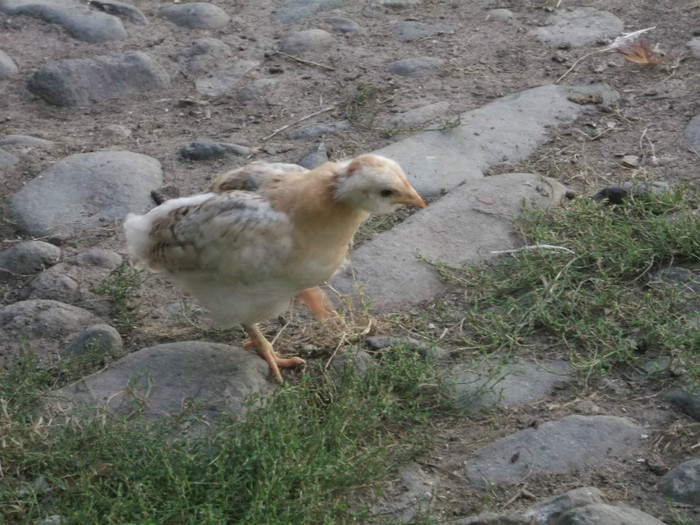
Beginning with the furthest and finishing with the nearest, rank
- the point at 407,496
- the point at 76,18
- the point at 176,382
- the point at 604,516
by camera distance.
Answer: the point at 76,18 < the point at 176,382 < the point at 407,496 < the point at 604,516

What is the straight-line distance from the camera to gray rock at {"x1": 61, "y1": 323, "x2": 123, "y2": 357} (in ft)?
13.8

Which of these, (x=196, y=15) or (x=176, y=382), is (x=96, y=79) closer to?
(x=196, y=15)

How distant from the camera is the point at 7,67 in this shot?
6.62m

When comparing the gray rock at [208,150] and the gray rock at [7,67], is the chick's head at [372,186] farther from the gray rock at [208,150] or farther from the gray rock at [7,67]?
the gray rock at [7,67]

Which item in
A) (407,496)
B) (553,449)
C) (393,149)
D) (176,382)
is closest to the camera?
(407,496)

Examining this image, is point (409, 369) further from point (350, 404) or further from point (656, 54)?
point (656, 54)

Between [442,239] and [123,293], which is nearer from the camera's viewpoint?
[123,293]

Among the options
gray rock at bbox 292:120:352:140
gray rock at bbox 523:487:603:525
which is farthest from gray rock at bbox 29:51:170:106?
gray rock at bbox 523:487:603:525

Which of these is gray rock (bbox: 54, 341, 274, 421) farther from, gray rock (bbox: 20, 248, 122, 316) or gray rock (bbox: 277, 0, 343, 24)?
gray rock (bbox: 277, 0, 343, 24)

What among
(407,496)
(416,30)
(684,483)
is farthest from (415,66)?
(684,483)

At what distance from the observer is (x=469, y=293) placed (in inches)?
183

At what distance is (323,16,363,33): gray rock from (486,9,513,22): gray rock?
103 cm

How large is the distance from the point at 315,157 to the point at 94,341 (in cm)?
200

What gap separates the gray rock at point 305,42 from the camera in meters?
7.02
